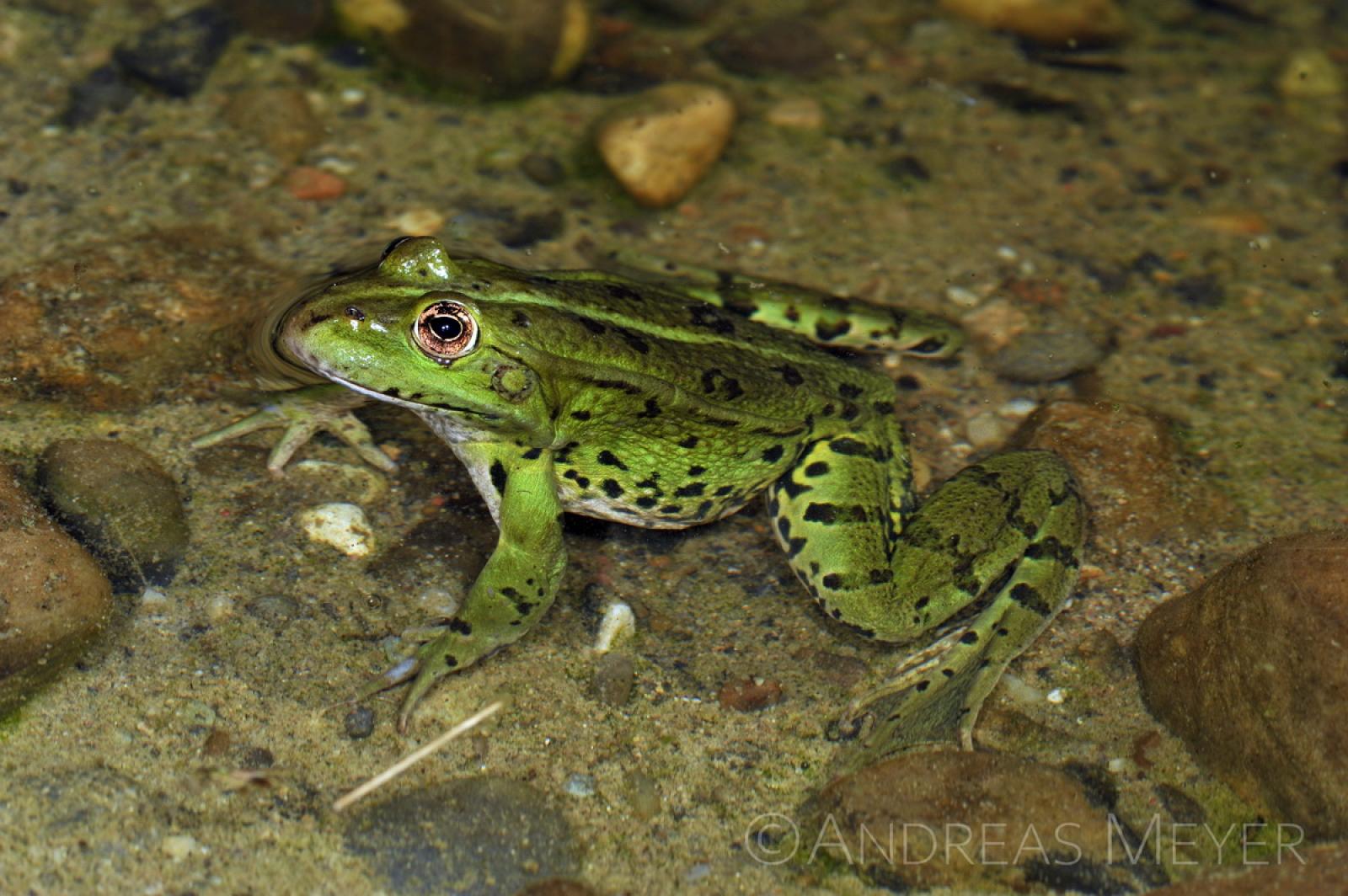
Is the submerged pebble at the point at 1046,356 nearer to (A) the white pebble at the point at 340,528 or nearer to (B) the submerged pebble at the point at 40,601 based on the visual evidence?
(A) the white pebble at the point at 340,528

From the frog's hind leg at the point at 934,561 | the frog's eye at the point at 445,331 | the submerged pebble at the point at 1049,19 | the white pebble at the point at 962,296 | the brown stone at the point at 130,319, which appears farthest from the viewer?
the submerged pebble at the point at 1049,19

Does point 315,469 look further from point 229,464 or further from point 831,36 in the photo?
point 831,36

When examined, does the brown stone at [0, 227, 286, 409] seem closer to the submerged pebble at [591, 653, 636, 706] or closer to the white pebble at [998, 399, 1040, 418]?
the submerged pebble at [591, 653, 636, 706]

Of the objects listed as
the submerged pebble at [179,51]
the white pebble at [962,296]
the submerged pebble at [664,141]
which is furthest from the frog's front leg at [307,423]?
the white pebble at [962,296]

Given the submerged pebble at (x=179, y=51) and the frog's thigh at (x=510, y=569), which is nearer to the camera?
the frog's thigh at (x=510, y=569)

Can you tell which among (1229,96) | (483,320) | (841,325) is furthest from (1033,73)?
(483,320)

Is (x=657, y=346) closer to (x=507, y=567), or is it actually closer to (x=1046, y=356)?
(x=507, y=567)
